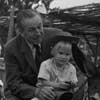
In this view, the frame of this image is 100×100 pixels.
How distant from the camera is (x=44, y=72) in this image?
253 cm

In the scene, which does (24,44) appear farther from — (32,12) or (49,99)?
(49,99)

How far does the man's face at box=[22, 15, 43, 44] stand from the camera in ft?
8.55

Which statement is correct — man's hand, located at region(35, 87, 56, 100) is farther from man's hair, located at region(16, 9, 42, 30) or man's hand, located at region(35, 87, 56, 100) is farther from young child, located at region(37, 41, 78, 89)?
man's hair, located at region(16, 9, 42, 30)

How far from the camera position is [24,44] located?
2.62 m

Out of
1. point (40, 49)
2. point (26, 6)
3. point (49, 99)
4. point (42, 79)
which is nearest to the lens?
point (49, 99)

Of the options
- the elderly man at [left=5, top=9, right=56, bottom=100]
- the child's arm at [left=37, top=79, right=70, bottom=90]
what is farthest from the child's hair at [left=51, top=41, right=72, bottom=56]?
the child's arm at [left=37, top=79, right=70, bottom=90]

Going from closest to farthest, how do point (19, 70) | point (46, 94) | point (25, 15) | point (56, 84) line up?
point (46, 94)
point (56, 84)
point (19, 70)
point (25, 15)

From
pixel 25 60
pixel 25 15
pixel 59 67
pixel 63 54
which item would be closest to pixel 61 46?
pixel 63 54

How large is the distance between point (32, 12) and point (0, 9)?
25.8ft

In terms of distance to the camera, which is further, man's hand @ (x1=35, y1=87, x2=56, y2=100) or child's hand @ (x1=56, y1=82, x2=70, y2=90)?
child's hand @ (x1=56, y1=82, x2=70, y2=90)

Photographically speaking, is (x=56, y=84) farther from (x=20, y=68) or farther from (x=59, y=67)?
(x=20, y=68)

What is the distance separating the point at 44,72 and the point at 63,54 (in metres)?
0.21

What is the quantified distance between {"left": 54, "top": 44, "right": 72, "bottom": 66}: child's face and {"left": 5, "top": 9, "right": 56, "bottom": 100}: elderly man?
0.55 feet

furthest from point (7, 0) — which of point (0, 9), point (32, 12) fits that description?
point (32, 12)
